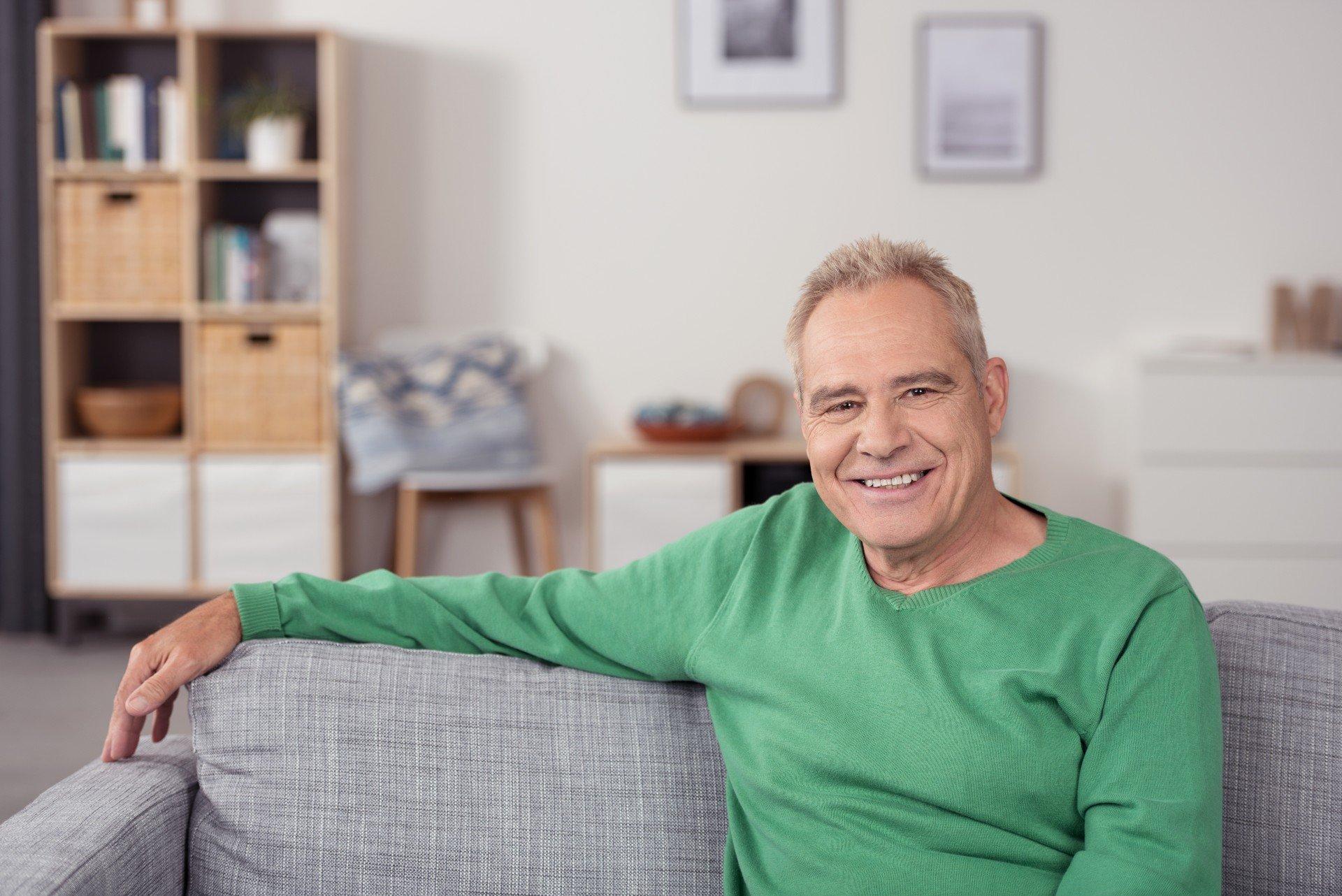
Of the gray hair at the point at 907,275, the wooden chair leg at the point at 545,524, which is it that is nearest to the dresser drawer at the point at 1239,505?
the wooden chair leg at the point at 545,524

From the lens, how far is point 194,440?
4.05 meters

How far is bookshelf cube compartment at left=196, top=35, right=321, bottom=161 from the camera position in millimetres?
4211

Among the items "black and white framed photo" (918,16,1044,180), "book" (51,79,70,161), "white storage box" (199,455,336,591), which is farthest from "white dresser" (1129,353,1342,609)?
"book" (51,79,70,161)

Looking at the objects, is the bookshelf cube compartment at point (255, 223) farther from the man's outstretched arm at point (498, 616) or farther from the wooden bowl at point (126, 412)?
the man's outstretched arm at point (498, 616)

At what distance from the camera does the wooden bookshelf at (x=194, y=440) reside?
13.1 ft

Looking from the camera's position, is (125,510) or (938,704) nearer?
(938,704)

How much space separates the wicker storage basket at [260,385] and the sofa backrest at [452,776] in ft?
8.98

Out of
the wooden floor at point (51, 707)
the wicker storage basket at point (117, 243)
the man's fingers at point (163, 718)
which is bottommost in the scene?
the wooden floor at point (51, 707)

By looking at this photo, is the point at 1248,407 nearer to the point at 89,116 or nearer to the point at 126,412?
the point at 126,412

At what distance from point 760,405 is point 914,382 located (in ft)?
10.2

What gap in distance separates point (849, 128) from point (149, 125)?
2.26 meters

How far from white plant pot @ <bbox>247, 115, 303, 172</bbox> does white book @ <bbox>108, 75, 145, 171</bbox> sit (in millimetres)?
330

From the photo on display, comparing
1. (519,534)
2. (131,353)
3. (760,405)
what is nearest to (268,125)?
(131,353)

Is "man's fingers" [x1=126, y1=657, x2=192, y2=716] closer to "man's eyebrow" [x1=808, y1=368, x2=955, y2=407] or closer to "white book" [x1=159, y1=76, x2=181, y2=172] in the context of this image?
"man's eyebrow" [x1=808, y1=368, x2=955, y2=407]
